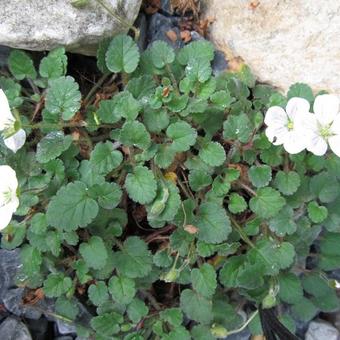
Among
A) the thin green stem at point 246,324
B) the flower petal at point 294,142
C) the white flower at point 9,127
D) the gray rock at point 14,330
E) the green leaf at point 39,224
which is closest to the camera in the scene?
the white flower at point 9,127

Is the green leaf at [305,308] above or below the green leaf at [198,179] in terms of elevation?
below

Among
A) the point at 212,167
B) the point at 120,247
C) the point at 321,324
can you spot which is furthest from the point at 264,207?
the point at 321,324

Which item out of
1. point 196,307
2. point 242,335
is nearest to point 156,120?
point 196,307

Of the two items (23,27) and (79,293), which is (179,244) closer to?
(79,293)

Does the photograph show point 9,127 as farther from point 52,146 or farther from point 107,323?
point 107,323

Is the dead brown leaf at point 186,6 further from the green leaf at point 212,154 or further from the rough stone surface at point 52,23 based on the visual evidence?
the green leaf at point 212,154

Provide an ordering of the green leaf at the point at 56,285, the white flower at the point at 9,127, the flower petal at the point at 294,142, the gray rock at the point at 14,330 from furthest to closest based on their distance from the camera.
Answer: the gray rock at the point at 14,330 → the green leaf at the point at 56,285 → the flower petal at the point at 294,142 → the white flower at the point at 9,127

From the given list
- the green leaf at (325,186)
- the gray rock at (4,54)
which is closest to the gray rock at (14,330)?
the gray rock at (4,54)
